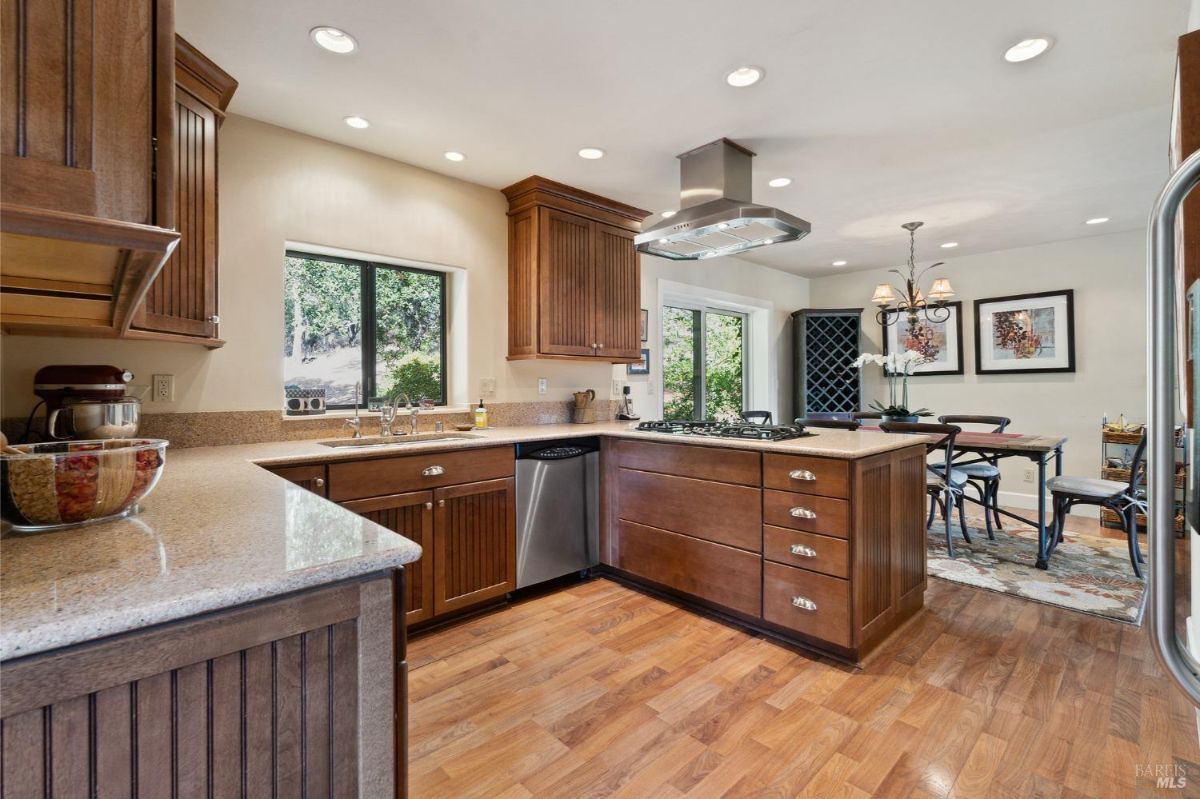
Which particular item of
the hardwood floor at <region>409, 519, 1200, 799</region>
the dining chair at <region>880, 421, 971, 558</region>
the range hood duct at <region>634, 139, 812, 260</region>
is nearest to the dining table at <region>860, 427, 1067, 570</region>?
the dining chair at <region>880, 421, 971, 558</region>

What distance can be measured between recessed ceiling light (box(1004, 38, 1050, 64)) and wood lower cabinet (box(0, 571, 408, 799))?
2.77m

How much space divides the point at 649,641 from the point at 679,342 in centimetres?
324

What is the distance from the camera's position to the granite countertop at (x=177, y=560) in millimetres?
631

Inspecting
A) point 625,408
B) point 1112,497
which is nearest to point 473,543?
point 625,408

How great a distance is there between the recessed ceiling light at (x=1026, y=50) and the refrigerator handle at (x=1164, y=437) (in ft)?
6.11

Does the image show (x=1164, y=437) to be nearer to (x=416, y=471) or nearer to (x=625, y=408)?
(x=416, y=471)

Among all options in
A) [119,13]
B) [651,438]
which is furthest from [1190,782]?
[119,13]

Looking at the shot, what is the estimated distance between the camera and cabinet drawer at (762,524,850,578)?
2.22 meters

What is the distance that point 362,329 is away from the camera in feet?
10.2

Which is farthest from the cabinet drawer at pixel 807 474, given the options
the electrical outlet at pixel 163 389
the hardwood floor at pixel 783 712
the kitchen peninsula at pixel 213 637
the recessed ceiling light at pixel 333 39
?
the electrical outlet at pixel 163 389

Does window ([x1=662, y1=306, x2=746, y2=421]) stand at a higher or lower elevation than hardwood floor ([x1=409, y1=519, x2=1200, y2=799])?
higher

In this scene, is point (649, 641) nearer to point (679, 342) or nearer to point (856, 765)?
point (856, 765)

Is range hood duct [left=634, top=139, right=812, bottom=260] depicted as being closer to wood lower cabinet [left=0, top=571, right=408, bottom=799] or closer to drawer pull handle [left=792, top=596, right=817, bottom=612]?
drawer pull handle [left=792, top=596, right=817, bottom=612]

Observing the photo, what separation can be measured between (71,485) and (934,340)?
647 cm
